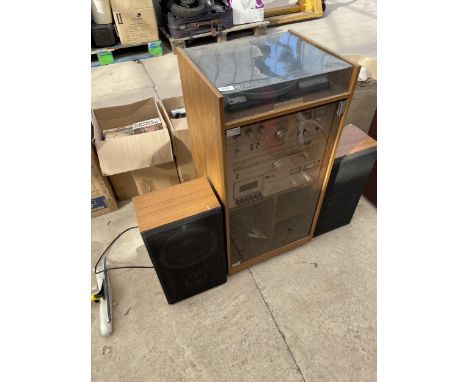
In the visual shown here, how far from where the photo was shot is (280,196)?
1237 millimetres

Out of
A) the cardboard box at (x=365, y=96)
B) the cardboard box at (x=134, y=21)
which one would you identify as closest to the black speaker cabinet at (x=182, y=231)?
the cardboard box at (x=365, y=96)

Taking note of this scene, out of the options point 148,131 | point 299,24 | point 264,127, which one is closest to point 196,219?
point 264,127

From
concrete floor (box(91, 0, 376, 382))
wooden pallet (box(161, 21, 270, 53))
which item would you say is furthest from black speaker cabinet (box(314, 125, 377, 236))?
wooden pallet (box(161, 21, 270, 53))

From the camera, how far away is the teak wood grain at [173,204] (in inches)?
39.9

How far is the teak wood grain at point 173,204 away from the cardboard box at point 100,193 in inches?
21.8

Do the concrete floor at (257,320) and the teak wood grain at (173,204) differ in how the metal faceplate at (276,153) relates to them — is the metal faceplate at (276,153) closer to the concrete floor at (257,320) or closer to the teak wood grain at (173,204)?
the teak wood grain at (173,204)

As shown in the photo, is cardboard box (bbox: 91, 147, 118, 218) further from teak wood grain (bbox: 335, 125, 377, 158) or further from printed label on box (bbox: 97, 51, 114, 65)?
printed label on box (bbox: 97, 51, 114, 65)

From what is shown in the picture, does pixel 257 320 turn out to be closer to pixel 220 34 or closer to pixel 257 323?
pixel 257 323

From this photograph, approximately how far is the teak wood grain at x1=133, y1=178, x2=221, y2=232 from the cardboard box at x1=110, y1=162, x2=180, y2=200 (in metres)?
0.58

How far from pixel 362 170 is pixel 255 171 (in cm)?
57

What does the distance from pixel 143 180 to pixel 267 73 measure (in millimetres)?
1063

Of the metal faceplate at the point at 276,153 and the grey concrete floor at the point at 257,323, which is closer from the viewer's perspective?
the metal faceplate at the point at 276,153

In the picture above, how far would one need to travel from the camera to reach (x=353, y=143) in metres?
1.28

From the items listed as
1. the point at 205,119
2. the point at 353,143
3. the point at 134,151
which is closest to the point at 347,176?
the point at 353,143
